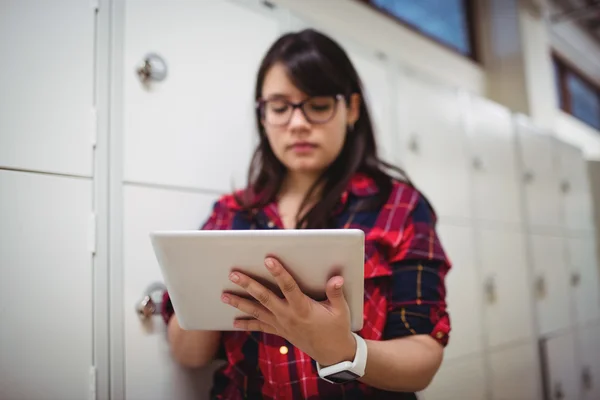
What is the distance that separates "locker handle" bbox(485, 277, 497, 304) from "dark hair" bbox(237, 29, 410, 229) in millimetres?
779

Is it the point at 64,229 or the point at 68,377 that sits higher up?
the point at 64,229

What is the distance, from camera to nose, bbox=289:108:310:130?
84cm

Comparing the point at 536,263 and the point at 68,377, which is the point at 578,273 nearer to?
the point at 536,263

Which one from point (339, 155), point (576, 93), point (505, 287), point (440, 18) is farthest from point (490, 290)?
point (576, 93)

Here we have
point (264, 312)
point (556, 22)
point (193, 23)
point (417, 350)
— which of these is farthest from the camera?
point (556, 22)

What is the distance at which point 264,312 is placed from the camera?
1.94 feet

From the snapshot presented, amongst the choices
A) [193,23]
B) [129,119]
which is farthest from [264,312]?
[193,23]

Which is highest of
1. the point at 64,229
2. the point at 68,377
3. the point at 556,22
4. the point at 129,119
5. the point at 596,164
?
the point at 556,22

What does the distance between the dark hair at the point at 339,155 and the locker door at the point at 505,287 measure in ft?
2.58

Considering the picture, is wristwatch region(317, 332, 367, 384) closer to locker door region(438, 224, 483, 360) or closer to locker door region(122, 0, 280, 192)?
locker door region(122, 0, 280, 192)

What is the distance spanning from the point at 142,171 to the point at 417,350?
2.06ft

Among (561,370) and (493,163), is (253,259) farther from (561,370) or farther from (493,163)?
(561,370)

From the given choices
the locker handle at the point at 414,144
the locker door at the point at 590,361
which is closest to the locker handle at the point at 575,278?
the locker door at the point at 590,361

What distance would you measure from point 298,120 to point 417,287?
0.39 meters
